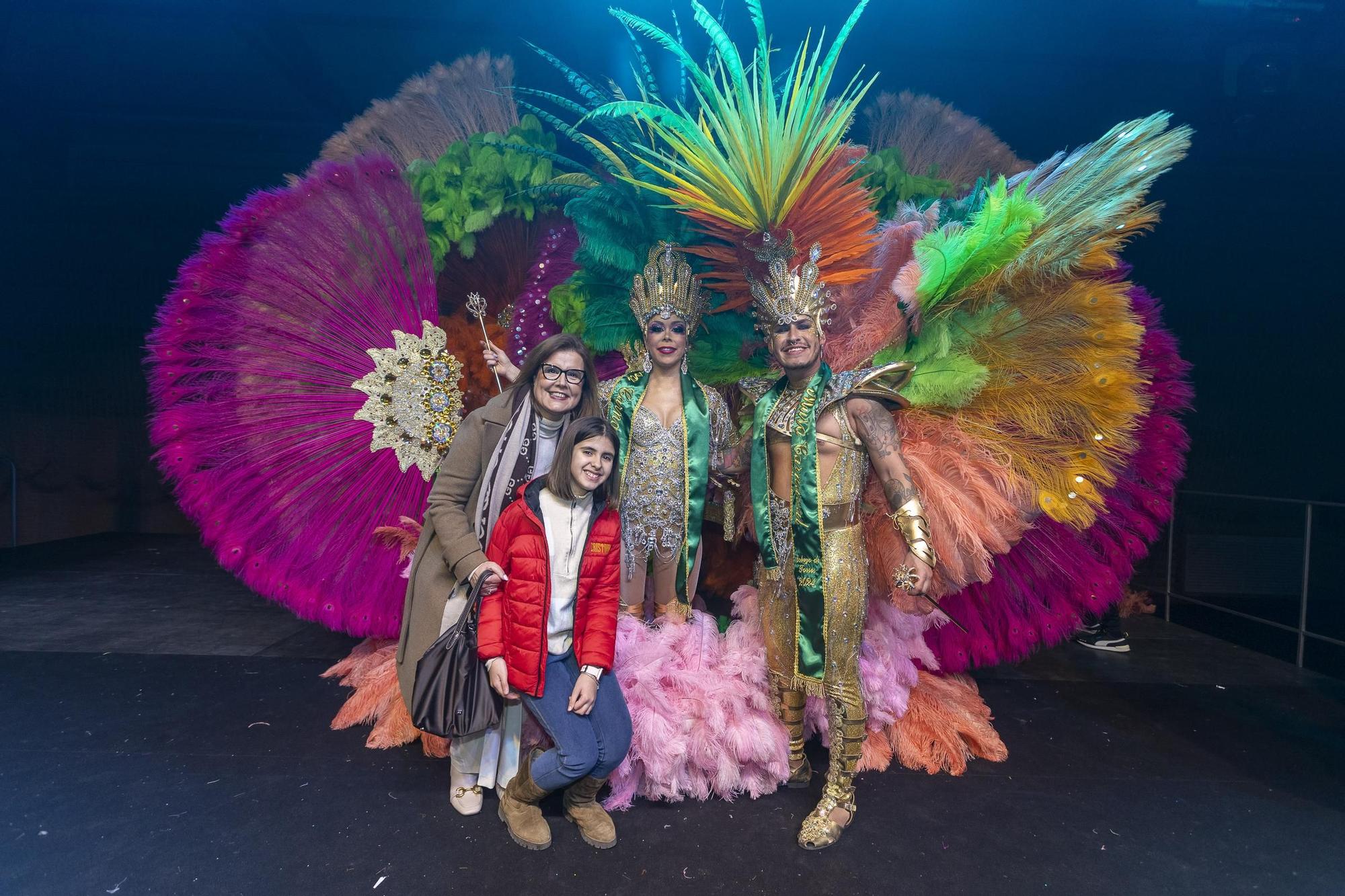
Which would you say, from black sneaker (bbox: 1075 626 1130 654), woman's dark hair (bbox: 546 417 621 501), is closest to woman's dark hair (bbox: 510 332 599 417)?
woman's dark hair (bbox: 546 417 621 501)

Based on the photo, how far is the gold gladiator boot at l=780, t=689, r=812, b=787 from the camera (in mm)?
2230

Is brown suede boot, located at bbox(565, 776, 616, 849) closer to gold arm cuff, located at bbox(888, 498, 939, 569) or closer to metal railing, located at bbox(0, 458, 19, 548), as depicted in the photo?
gold arm cuff, located at bbox(888, 498, 939, 569)

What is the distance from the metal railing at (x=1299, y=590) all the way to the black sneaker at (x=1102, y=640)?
2.54 feet

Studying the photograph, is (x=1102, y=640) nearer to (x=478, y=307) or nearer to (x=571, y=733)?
(x=571, y=733)

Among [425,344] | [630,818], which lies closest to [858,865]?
[630,818]

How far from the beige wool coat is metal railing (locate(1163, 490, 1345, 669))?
403 cm

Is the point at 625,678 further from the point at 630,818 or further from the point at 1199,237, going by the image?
the point at 1199,237

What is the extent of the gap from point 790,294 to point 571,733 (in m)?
1.43

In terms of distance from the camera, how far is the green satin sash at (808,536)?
206 cm

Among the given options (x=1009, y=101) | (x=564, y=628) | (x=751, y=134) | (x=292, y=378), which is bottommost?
(x=564, y=628)

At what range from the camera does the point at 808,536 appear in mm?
2074

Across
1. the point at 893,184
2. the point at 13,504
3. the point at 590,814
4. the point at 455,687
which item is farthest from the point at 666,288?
the point at 13,504

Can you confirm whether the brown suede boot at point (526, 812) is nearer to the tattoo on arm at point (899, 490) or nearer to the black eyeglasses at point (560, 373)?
the black eyeglasses at point (560, 373)

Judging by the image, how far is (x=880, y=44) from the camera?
13.2 ft
